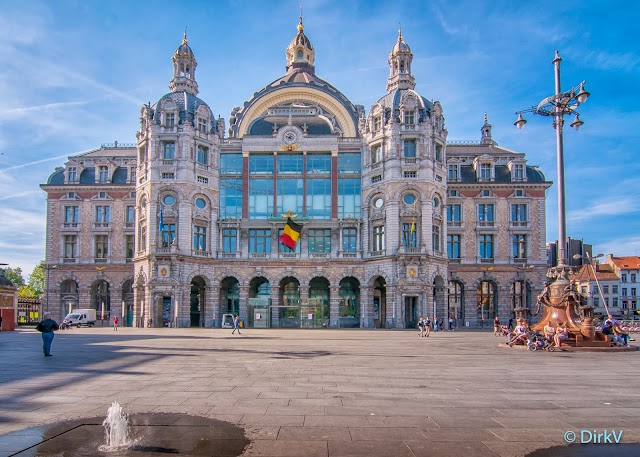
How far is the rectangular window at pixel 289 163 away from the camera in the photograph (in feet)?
215

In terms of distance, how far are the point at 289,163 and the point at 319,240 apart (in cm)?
1026

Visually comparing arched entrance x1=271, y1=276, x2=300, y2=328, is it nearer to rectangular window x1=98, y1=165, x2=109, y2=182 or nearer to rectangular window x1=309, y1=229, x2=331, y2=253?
rectangular window x1=309, y1=229, x2=331, y2=253

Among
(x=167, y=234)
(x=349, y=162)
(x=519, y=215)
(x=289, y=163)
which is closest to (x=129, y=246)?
(x=167, y=234)

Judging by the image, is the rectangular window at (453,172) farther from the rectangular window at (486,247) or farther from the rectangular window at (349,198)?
the rectangular window at (349,198)

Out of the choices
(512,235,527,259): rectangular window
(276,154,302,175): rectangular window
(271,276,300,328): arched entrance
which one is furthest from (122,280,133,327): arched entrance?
(512,235,527,259): rectangular window

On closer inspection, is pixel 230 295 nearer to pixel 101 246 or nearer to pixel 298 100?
pixel 101 246

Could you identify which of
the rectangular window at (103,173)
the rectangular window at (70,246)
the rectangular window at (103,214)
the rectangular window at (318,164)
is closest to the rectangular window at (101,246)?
the rectangular window at (103,214)

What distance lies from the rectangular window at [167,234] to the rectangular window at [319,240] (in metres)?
16.2

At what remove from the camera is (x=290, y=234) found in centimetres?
6319

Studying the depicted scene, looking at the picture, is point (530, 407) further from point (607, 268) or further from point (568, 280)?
point (607, 268)

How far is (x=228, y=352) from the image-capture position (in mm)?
27578

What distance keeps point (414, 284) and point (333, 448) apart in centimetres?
5091

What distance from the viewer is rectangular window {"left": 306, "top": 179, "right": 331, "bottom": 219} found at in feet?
213

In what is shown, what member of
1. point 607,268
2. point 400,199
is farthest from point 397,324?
point 607,268
